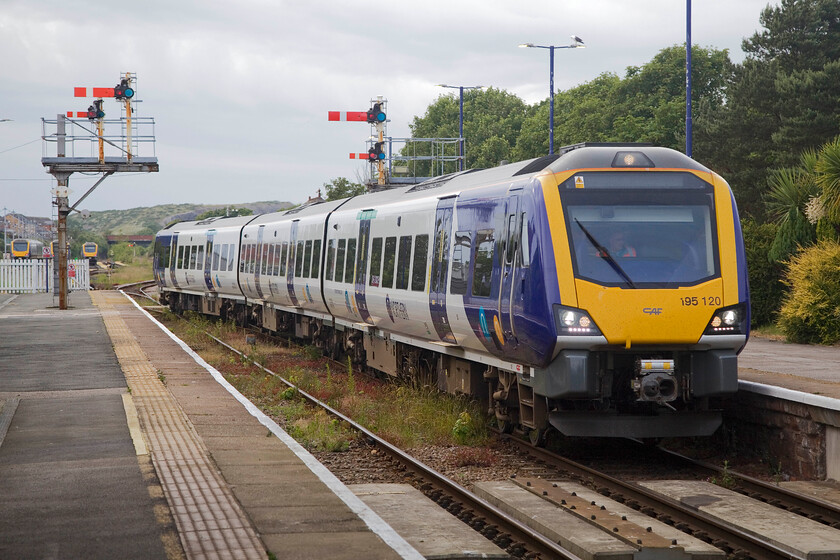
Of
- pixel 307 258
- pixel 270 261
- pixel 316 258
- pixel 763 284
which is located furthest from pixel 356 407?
pixel 763 284

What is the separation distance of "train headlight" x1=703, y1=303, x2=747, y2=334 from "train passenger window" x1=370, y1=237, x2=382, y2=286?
7.38 metres

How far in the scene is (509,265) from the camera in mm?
11344

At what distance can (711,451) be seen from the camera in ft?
40.1

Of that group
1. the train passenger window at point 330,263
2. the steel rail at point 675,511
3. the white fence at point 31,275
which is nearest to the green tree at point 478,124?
the white fence at point 31,275

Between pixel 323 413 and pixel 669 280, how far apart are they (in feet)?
19.4

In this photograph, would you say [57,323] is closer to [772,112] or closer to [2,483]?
[2,483]

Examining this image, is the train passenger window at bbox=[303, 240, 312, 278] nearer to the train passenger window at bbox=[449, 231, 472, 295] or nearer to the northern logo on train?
the northern logo on train

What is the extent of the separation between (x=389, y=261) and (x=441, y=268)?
108 inches

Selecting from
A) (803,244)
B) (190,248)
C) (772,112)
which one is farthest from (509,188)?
(772,112)

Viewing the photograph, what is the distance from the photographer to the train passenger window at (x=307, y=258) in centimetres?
2261

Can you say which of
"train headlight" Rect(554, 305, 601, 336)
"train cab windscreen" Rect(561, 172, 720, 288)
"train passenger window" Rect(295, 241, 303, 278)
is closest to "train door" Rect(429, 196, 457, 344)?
"train cab windscreen" Rect(561, 172, 720, 288)

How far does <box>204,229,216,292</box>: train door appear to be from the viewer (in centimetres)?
3394

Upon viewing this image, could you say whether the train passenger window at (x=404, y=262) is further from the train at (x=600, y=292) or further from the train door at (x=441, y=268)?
the train at (x=600, y=292)

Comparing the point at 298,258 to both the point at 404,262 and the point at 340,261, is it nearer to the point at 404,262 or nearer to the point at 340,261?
the point at 340,261
